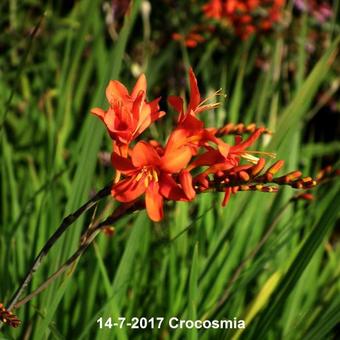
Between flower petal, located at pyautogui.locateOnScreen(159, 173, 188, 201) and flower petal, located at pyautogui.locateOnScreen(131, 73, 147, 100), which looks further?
flower petal, located at pyautogui.locateOnScreen(131, 73, 147, 100)

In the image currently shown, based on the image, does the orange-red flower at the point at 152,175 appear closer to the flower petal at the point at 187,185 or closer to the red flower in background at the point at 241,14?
the flower petal at the point at 187,185

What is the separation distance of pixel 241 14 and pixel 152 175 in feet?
7.45

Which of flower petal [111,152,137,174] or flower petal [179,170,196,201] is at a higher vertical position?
flower petal [111,152,137,174]

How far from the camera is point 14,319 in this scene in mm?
723

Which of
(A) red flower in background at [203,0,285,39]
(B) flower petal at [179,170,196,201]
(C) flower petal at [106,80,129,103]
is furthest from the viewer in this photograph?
(A) red flower in background at [203,0,285,39]

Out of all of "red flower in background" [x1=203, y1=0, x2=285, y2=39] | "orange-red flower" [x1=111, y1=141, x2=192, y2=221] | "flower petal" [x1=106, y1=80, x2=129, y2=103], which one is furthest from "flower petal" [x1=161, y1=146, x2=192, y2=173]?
"red flower in background" [x1=203, y1=0, x2=285, y2=39]

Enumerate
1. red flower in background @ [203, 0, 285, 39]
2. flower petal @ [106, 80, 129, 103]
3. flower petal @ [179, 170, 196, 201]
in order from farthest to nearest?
1. red flower in background @ [203, 0, 285, 39]
2. flower petal @ [106, 80, 129, 103]
3. flower petal @ [179, 170, 196, 201]

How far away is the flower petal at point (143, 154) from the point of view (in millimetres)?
758

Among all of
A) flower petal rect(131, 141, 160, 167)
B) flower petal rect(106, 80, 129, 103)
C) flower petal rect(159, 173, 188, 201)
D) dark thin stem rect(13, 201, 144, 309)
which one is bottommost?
dark thin stem rect(13, 201, 144, 309)

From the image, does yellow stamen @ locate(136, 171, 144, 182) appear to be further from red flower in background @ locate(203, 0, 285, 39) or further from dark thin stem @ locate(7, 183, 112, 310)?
red flower in background @ locate(203, 0, 285, 39)

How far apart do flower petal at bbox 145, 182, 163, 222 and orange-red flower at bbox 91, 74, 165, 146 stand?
0.06 m

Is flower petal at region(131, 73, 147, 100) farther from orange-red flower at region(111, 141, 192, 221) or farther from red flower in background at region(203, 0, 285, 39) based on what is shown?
red flower in background at region(203, 0, 285, 39)

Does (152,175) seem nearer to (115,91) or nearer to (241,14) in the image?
(115,91)

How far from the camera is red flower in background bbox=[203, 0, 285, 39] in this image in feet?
8.69
